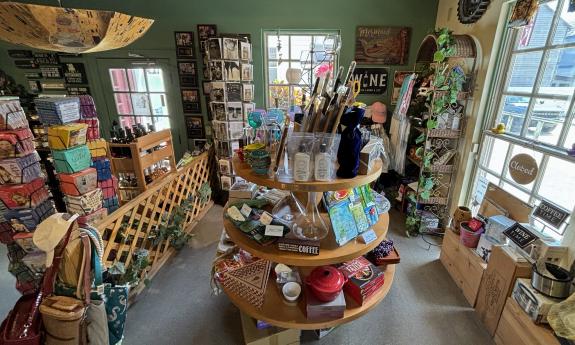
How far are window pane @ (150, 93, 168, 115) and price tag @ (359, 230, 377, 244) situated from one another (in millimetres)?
3365

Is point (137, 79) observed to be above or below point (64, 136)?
above

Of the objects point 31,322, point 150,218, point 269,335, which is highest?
point 31,322

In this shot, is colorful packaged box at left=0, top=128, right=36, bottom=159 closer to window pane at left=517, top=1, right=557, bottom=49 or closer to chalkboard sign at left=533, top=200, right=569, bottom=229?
chalkboard sign at left=533, top=200, right=569, bottom=229

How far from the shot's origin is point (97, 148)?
6.91ft

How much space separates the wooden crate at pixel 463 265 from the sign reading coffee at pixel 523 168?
0.66 metres

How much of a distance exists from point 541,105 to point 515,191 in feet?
2.21

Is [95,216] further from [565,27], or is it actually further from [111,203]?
[565,27]

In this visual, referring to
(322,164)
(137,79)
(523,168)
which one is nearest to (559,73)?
(523,168)

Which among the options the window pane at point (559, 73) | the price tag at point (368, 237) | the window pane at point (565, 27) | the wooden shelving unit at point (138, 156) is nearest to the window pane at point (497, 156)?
the window pane at point (559, 73)

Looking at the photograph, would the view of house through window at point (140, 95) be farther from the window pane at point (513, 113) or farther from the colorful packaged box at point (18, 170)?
the window pane at point (513, 113)

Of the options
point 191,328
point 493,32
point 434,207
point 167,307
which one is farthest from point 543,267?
point 167,307

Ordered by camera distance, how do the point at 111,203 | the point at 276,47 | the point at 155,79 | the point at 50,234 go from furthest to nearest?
the point at 155,79
the point at 276,47
the point at 111,203
the point at 50,234

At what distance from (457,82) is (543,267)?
166cm

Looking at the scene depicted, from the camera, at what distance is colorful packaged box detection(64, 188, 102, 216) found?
6.30 ft
